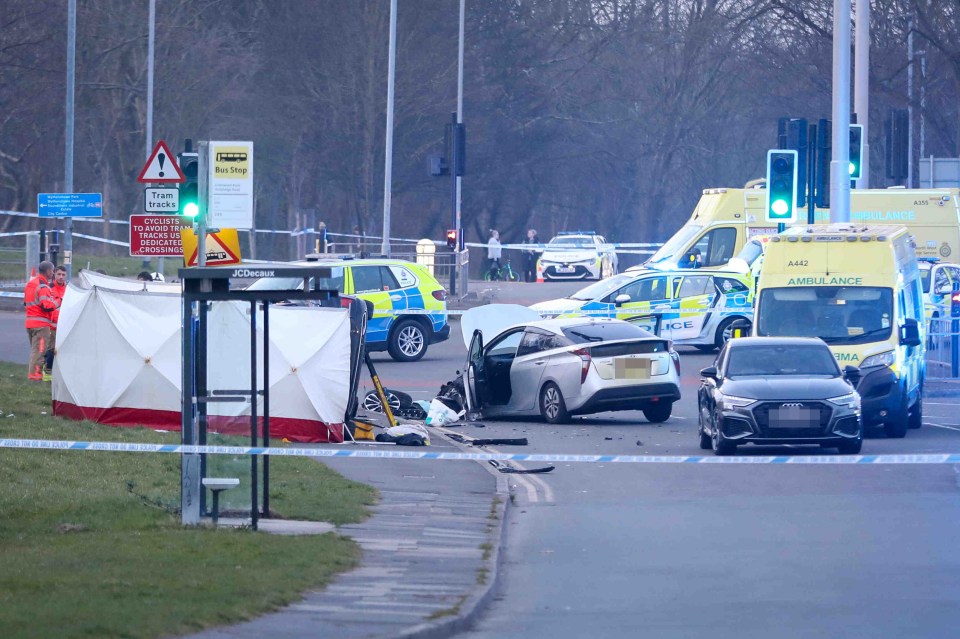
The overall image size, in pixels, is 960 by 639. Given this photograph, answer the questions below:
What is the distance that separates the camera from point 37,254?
114 ft

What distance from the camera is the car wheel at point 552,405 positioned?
19.7 metres

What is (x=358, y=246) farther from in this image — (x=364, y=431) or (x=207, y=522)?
(x=207, y=522)

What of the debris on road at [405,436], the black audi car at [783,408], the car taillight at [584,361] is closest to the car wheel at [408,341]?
the car taillight at [584,361]

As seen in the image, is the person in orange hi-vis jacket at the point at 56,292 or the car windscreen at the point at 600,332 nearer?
the car windscreen at the point at 600,332

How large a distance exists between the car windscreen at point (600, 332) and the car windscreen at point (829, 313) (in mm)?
1645

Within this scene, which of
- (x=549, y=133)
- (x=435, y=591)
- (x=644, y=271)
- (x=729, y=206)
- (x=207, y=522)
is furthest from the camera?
(x=549, y=133)

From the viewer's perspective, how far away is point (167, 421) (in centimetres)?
1745

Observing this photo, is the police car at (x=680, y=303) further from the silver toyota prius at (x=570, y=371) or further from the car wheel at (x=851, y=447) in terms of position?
the car wheel at (x=851, y=447)

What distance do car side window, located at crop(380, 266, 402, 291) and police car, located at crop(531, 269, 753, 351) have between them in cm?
314

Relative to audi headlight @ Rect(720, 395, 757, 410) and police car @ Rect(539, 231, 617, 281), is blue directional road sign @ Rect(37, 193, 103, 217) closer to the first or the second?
audi headlight @ Rect(720, 395, 757, 410)

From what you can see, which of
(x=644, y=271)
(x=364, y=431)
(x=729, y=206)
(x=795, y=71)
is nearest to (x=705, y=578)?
(x=364, y=431)

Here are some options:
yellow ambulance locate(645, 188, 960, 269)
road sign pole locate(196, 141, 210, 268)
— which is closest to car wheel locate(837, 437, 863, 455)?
road sign pole locate(196, 141, 210, 268)

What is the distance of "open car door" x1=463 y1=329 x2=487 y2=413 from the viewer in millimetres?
20281

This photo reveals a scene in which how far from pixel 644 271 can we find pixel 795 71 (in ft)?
70.5
